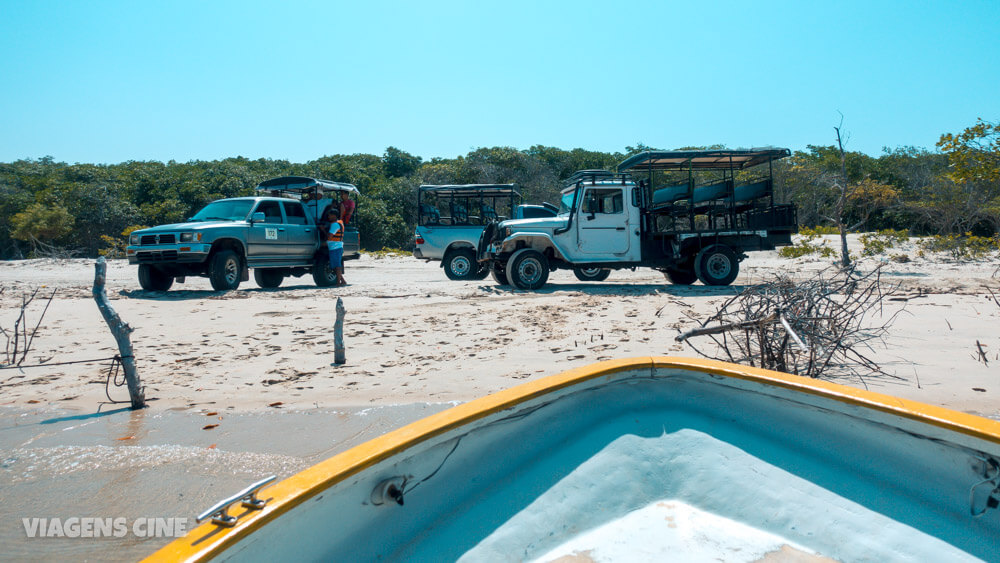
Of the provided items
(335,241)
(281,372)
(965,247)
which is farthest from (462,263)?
(965,247)

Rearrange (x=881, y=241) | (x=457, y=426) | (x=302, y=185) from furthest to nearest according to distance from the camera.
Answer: (x=881, y=241) < (x=302, y=185) < (x=457, y=426)

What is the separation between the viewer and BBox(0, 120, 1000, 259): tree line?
2128cm

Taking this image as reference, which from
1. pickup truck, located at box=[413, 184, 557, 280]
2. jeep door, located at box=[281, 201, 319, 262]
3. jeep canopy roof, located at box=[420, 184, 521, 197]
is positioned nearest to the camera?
jeep door, located at box=[281, 201, 319, 262]

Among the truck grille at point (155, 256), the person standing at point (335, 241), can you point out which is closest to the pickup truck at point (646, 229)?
the person standing at point (335, 241)

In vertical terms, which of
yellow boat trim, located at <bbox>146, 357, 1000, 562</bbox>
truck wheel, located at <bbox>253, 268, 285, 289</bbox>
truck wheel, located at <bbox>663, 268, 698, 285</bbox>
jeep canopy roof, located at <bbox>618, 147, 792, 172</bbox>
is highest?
jeep canopy roof, located at <bbox>618, 147, 792, 172</bbox>

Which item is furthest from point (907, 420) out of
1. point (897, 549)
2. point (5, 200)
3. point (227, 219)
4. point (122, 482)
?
point (5, 200)

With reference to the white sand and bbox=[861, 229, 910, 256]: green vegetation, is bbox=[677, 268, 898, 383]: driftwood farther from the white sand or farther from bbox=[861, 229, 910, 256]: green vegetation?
bbox=[861, 229, 910, 256]: green vegetation

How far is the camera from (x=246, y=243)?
1075cm

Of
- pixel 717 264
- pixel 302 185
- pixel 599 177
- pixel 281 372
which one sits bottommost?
pixel 281 372

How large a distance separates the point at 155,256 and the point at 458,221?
24.4 ft

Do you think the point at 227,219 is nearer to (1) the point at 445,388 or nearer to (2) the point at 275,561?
(1) the point at 445,388

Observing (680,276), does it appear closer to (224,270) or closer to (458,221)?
(458,221)

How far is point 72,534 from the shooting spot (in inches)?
102

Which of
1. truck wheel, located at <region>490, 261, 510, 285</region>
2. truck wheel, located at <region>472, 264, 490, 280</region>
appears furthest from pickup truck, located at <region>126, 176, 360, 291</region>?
truck wheel, located at <region>490, 261, 510, 285</region>
